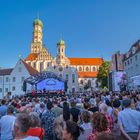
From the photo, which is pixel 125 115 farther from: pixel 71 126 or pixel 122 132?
pixel 71 126

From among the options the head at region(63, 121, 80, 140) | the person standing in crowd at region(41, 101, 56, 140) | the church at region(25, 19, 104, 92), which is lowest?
the person standing in crowd at region(41, 101, 56, 140)

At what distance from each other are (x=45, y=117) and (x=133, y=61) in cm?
5610

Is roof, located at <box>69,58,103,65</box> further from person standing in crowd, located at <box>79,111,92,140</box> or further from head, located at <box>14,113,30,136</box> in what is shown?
head, located at <box>14,113,30,136</box>

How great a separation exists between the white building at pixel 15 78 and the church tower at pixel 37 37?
5282 centimetres

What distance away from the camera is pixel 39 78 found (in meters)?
55.0

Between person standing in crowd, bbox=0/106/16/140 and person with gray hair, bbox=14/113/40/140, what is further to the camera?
person standing in crowd, bbox=0/106/16/140

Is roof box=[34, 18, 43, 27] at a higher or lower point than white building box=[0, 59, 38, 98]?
higher

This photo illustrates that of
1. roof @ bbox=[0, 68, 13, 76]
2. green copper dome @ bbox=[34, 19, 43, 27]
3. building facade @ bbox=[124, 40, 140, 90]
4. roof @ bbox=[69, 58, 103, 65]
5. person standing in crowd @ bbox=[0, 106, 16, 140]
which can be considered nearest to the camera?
person standing in crowd @ bbox=[0, 106, 16, 140]

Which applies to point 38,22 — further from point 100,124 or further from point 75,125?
point 75,125

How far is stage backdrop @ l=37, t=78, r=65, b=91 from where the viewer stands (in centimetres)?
5453

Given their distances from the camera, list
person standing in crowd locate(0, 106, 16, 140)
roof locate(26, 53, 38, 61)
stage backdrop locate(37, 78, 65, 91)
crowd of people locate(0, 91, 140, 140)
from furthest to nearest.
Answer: roof locate(26, 53, 38, 61)
stage backdrop locate(37, 78, 65, 91)
person standing in crowd locate(0, 106, 16, 140)
crowd of people locate(0, 91, 140, 140)

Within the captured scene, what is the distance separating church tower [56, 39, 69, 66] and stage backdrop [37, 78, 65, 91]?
6706 cm

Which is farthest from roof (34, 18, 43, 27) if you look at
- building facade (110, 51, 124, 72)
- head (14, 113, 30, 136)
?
head (14, 113, 30, 136)

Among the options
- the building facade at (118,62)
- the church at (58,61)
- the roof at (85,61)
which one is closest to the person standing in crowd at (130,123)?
the building facade at (118,62)
